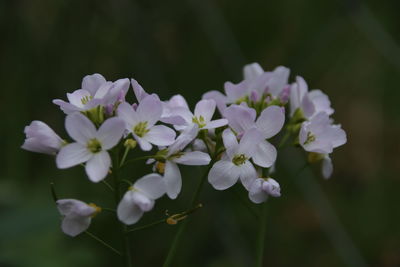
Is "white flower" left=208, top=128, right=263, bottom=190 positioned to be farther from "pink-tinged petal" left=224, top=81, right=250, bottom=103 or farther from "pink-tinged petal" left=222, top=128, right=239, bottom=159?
"pink-tinged petal" left=224, top=81, right=250, bottom=103

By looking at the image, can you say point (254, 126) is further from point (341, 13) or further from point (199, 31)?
point (199, 31)

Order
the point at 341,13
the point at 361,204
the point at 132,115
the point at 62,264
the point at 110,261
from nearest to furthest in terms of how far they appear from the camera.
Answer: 1. the point at 132,115
2. the point at 62,264
3. the point at 341,13
4. the point at 110,261
5. the point at 361,204

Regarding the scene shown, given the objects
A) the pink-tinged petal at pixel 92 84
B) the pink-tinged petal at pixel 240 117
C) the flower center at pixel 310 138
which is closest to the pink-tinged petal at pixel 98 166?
the pink-tinged petal at pixel 92 84

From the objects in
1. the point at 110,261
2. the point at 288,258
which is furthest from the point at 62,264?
the point at 288,258

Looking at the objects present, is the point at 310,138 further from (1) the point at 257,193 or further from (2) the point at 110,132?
(2) the point at 110,132

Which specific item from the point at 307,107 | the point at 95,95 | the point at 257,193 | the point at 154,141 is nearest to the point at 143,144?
the point at 154,141

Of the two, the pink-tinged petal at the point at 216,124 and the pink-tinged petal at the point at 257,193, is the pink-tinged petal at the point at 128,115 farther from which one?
the pink-tinged petal at the point at 257,193
